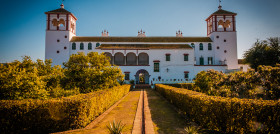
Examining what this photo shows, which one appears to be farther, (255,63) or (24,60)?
(255,63)

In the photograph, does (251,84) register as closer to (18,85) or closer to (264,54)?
(18,85)

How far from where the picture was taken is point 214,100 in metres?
5.40

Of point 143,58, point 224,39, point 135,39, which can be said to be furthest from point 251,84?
point 224,39

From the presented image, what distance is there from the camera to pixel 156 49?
3005cm

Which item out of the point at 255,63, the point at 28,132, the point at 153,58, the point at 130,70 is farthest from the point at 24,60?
the point at 255,63

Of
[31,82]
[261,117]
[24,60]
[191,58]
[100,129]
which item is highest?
[191,58]

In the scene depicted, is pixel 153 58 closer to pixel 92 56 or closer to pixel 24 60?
pixel 92 56

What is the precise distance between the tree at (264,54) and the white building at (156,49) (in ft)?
13.4

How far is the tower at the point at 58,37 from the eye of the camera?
103 feet

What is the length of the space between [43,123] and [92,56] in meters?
7.82

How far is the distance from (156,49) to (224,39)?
15.7 metres

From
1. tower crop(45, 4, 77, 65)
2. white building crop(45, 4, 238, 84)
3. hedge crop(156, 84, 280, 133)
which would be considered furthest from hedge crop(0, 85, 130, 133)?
tower crop(45, 4, 77, 65)

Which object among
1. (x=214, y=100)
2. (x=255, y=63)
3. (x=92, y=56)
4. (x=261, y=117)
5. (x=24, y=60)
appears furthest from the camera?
(x=255, y=63)

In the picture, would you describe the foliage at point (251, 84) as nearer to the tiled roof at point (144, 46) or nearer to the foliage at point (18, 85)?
the foliage at point (18, 85)
